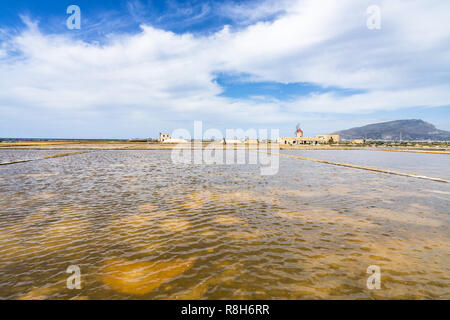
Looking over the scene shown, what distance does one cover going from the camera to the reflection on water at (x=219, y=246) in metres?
3.87

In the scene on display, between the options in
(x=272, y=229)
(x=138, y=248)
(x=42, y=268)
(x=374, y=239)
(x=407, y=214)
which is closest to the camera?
(x=42, y=268)

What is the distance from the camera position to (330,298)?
11.9 feet

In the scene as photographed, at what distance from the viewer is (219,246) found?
→ 5512mm

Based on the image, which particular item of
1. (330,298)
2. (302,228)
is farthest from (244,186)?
(330,298)

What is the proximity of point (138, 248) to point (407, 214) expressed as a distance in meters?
9.58

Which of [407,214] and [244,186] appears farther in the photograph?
[244,186]

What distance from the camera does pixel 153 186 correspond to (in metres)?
12.9

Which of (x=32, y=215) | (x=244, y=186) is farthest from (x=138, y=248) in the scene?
(x=244, y=186)

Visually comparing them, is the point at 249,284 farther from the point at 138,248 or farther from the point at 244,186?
the point at 244,186

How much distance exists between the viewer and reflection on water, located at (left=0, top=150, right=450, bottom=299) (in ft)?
12.7

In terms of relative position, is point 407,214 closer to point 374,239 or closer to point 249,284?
point 374,239

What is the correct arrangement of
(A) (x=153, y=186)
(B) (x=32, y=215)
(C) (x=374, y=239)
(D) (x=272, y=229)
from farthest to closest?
(A) (x=153, y=186) < (B) (x=32, y=215) < (D) (x=272, y=229) < (C) (x=374, y=239)
